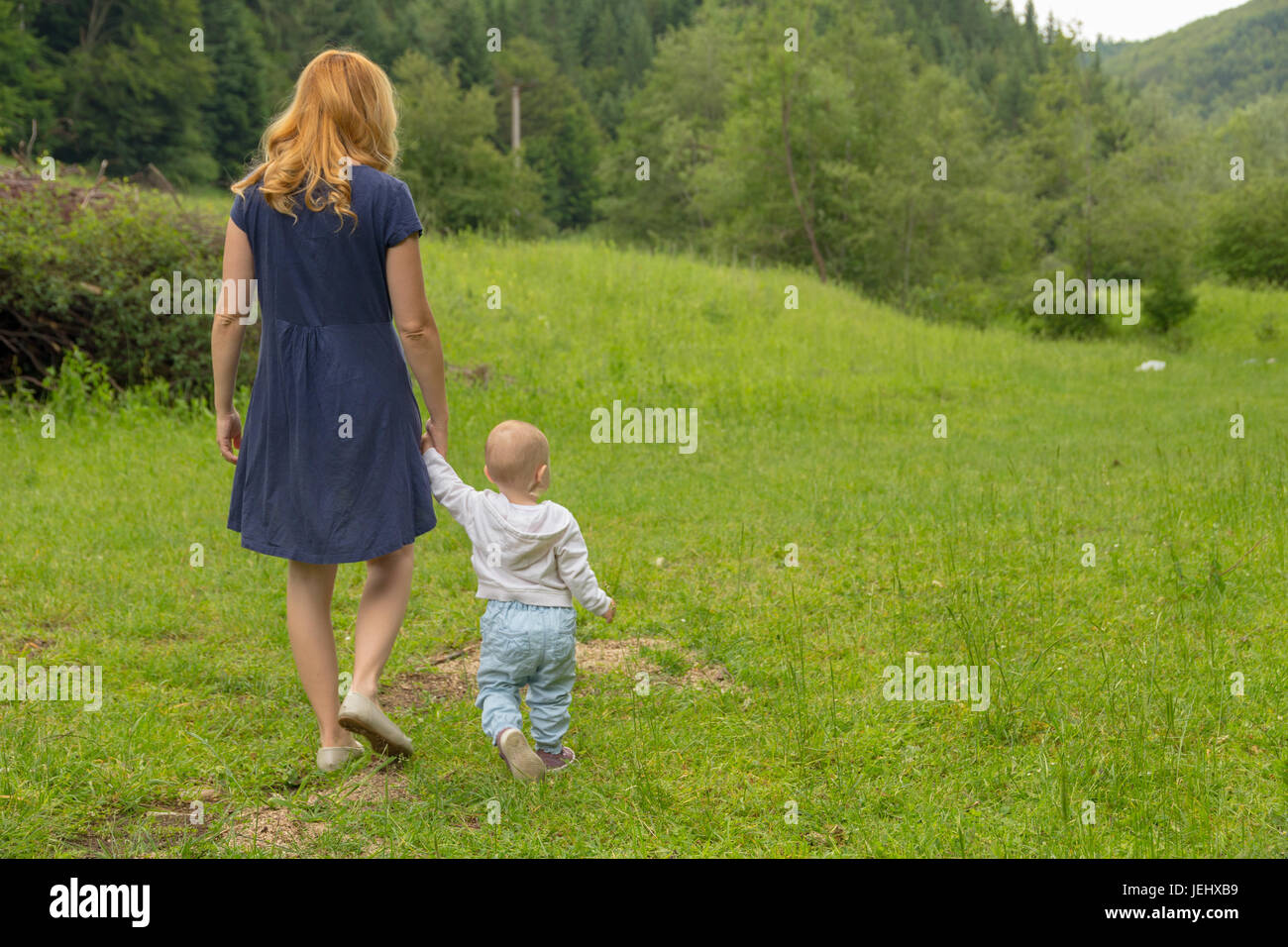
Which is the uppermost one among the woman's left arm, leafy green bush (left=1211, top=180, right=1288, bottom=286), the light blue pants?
leafy green bush (left=1211, top=180, right=1288, bottom=286)

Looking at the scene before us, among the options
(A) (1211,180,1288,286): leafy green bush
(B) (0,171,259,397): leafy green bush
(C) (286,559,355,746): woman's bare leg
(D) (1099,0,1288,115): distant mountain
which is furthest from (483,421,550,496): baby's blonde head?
(D) (1099,0,1288,115): distant mountain

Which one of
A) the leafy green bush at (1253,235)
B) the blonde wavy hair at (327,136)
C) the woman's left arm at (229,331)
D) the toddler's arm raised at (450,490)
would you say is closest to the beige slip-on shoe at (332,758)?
the toddler's arm raised at (450,490)

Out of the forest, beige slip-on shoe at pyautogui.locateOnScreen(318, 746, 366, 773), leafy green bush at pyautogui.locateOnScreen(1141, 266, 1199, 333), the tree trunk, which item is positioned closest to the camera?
beige slip-on shoe at pyautogui.locateOnScreen(318, 746, 366, 773)

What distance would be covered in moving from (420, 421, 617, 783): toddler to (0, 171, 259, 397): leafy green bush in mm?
9308

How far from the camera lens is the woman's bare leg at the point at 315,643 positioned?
4.06 metres

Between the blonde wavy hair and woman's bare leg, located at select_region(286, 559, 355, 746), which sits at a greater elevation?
the blonde wavy hair

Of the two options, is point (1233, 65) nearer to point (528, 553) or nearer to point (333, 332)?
point (528, 553)

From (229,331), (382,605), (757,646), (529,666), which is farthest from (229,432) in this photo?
(757,646)

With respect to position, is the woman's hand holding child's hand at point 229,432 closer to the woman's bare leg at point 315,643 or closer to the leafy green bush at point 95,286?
the woman's bare leg at point 315,643

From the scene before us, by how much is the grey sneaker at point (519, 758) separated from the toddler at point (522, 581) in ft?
0.08

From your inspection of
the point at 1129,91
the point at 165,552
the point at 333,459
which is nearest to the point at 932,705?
the point at 333,459

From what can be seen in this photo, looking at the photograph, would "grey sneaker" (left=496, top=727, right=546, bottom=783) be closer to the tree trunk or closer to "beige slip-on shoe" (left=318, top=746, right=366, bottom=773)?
"beige slip-on shoe" (left=318, top=746, right=366, bottom=773)

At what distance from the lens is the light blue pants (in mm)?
3912

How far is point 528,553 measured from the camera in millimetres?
3916
